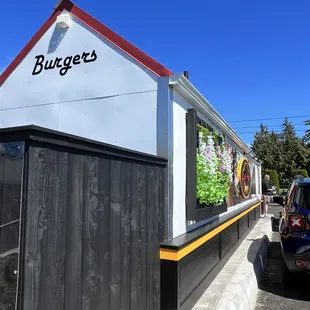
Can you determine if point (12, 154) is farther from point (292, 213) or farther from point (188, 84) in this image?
point (292, 213)

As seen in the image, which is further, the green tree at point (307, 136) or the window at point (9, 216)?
the green tree at point (307, 136)

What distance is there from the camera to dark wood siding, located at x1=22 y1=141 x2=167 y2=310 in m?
1.88

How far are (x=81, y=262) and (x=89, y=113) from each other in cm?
238

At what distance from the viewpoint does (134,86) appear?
401cm

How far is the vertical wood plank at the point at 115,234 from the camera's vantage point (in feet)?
8.60

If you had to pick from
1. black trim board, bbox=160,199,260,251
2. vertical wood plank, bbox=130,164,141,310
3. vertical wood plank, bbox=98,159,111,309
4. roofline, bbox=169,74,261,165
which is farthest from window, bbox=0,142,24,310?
roofline, bbox=169,74,261,165

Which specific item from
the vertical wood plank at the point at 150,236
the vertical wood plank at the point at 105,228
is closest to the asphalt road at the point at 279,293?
the vertical wood plank at the point at 150,236

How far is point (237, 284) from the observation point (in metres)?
4.74

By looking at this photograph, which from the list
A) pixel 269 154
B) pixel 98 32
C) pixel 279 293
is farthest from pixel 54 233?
pixel 269 154

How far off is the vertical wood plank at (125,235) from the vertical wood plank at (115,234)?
0.06 m

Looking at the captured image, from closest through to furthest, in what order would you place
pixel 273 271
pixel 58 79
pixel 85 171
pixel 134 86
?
pixel 85 171, pixel 134 86, pixel 58 79, pixel 273 271

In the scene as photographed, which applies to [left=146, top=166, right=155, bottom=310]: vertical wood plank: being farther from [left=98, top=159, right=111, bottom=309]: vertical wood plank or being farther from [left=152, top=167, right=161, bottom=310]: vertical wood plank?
[left=98, top=159, right=111, bottom=309]: vertical wood plank

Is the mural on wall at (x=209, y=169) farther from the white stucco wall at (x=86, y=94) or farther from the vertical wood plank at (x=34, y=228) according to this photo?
the vertical wood plank at (x=34, y=228)

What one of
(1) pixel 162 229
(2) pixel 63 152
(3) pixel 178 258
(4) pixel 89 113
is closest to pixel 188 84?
(4) pixel 89 113
